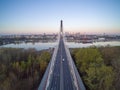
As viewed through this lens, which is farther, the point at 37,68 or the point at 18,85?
the point at 37,68

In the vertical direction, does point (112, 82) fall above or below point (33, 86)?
above

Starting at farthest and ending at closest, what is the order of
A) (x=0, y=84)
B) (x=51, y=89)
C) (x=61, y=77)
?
(x=61, y=77) < (x=0, y=84) < (x=51, y=89)

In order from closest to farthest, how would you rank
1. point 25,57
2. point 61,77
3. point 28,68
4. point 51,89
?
1. point 51,89
2. point 61,77
3. point 28,68
4. point 25,57

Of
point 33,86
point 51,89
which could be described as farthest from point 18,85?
point 51,89

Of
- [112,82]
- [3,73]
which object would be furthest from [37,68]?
[112,82]

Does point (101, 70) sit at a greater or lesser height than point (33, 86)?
greater

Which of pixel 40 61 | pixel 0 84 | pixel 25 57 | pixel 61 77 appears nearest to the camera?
pixel 0 84

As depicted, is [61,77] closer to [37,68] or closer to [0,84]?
[0,84]

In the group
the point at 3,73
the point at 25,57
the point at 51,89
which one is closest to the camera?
the point at 51,89

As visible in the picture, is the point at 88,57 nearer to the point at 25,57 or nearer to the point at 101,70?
the point at 101,70
